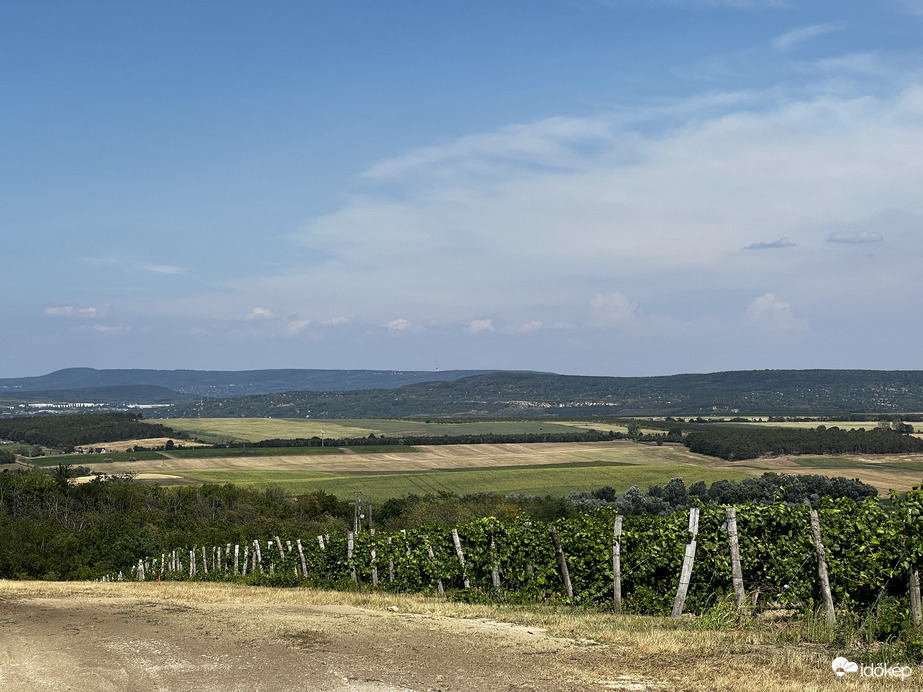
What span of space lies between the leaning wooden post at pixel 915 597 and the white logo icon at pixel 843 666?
189cm

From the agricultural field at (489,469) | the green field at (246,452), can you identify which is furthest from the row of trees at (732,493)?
the green field at (246,452)

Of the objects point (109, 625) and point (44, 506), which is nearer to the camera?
point (109, 625)

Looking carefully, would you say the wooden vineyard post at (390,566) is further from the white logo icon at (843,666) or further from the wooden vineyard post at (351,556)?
the white logo icon at (843,666)

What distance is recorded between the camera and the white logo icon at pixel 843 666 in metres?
11.8

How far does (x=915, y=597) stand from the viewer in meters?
13.7

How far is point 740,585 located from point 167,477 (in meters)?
129

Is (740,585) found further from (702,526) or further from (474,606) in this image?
(474,606)

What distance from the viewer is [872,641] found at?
1362cm

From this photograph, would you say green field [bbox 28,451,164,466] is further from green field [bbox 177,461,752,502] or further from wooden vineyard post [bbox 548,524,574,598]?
wooden vineyard post [bbox 548,524,574,598]

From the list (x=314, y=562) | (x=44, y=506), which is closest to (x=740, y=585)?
(x=314, y=562)

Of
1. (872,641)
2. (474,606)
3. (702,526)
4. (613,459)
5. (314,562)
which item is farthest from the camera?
(613,459)

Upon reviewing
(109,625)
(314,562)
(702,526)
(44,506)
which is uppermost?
(702,526)

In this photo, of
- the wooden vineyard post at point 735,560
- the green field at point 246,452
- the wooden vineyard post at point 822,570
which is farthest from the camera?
the green field at point 246,452

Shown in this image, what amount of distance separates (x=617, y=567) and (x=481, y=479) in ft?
370
